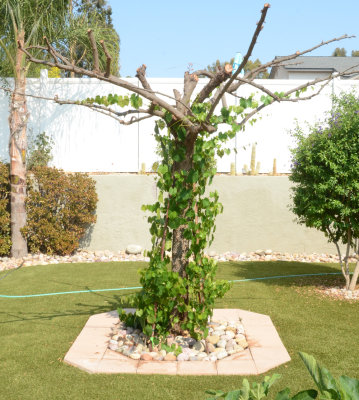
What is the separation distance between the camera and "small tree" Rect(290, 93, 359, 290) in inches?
250

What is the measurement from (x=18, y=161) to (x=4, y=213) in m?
0.97

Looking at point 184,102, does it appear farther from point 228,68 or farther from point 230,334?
point 230,334

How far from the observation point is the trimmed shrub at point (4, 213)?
922cm

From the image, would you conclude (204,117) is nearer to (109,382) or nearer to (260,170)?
(109,382)

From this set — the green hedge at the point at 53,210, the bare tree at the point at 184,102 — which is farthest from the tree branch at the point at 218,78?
the green hedge at the point at 53,210

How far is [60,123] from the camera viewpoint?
40.7ft

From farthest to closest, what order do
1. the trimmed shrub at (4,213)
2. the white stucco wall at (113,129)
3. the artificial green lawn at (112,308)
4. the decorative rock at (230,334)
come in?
the white stucco wall at (113,129), the trimmed shrub at (4,213), the decorative rock at (230,334), the artificial green lawn at (112,308)

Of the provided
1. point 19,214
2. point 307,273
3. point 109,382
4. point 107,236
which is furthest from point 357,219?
point 19,214

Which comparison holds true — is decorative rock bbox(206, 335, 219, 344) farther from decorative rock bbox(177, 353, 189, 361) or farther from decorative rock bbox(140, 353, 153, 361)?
decorative rock bbox(140, 353, 153, 361)

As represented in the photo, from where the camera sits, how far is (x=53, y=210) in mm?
9461

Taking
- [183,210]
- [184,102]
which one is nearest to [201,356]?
[183,210]

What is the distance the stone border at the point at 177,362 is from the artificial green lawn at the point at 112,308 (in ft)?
0.29

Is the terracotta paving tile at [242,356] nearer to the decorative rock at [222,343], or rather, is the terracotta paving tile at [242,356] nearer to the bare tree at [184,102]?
the decorative rock at [222,343]

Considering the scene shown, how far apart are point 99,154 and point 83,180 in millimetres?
3095
